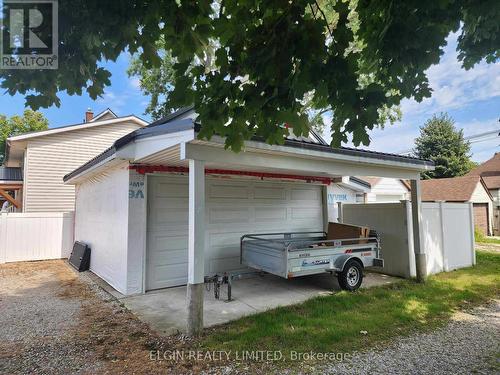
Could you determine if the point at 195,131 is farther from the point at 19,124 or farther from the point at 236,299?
the point at 19,124

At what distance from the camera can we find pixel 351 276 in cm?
645

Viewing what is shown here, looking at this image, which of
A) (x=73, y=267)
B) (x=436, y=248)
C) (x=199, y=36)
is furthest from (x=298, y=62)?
(x=73, y=267)

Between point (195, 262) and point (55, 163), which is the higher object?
point (55, 163)

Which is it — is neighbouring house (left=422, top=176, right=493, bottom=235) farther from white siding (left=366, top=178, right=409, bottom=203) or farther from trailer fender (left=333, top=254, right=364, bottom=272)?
trailer fender (left=333, top=254, right=364, bottom=272)

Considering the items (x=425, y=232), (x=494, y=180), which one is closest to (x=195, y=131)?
(x=425, y=232)

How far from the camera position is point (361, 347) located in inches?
153

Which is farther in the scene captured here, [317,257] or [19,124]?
[19,124]

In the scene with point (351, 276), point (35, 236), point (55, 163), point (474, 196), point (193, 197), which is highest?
point (55, 163)

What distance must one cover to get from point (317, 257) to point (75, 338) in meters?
4.15

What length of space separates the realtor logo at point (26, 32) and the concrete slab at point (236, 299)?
369 centimetres

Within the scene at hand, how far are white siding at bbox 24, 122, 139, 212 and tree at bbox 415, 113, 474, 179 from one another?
81.1ft

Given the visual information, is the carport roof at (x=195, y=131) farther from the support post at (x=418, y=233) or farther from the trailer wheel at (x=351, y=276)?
the trailer wheel at (x=351, y=276)

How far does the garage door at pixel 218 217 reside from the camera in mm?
6602

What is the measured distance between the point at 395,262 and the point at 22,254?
37.5 ft
